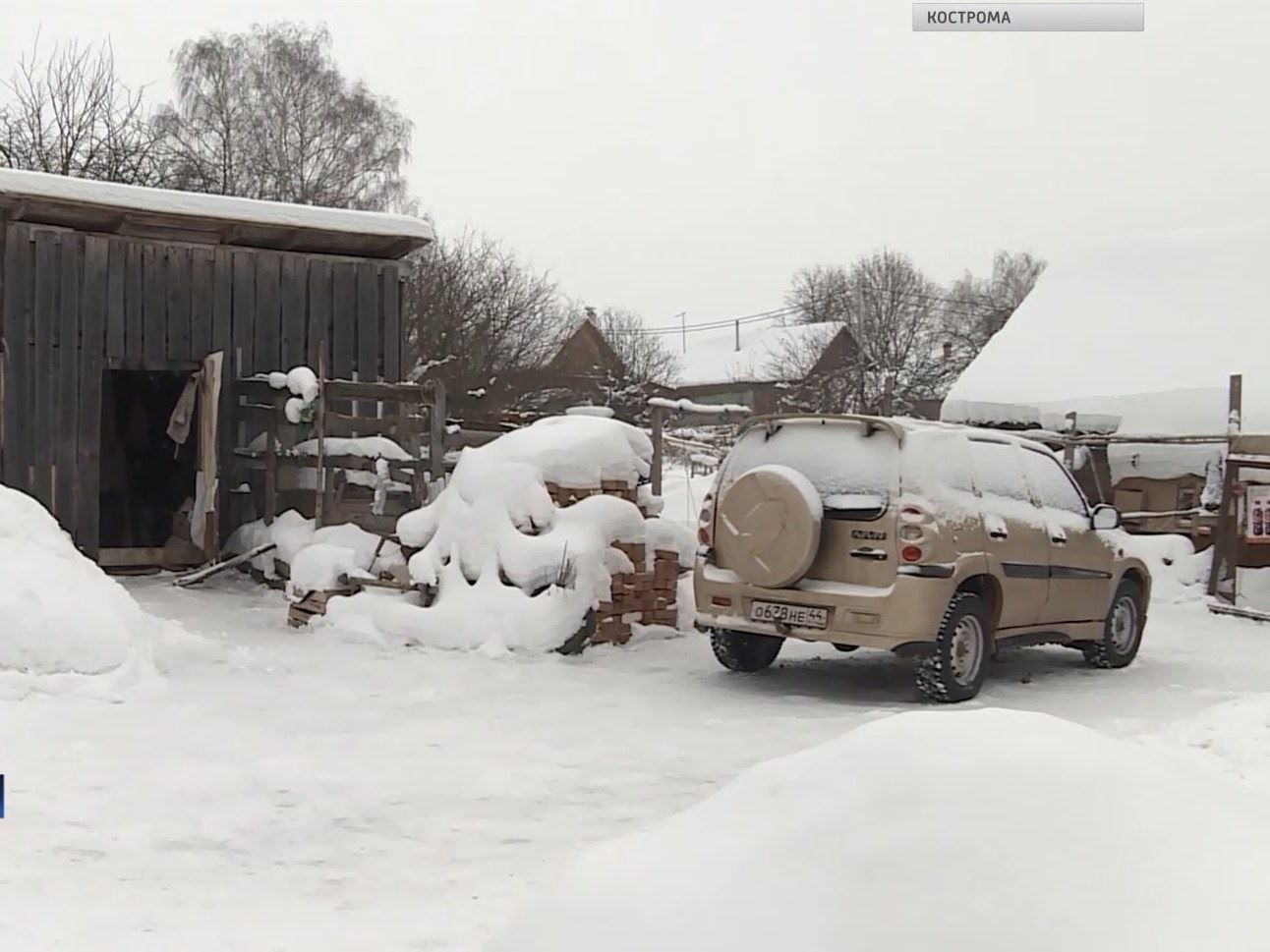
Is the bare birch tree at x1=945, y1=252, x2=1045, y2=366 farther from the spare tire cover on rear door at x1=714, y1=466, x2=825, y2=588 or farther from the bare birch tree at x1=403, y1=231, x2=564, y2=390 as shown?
the spare tire cover on rear door at x1=714, y1=466, x2=825, y2=588

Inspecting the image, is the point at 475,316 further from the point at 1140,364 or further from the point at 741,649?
the point at 741,649

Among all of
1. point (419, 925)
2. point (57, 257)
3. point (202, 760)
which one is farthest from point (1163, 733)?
point (57, 257)

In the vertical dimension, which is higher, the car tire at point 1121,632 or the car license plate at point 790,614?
the car license plate at point 790,614

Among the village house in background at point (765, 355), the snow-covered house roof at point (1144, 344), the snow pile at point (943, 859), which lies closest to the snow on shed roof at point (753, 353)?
the village house in background at point (765, 355)

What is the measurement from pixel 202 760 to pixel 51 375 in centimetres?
811

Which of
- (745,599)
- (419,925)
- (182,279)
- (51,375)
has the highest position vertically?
(182,279)

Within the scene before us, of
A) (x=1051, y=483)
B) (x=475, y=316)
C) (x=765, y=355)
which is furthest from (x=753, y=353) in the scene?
(x=1051, y=483)

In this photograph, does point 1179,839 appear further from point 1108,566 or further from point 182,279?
point 182,279

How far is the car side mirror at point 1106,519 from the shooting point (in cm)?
922

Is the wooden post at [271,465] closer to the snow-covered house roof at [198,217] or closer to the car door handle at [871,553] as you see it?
the snow-covered house roof at [198,217]

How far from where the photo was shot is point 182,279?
44.9 feet

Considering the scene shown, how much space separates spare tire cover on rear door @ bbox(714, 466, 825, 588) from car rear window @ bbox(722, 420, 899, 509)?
5.4 inches

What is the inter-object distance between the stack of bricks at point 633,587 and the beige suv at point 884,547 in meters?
1.10

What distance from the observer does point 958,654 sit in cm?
805
